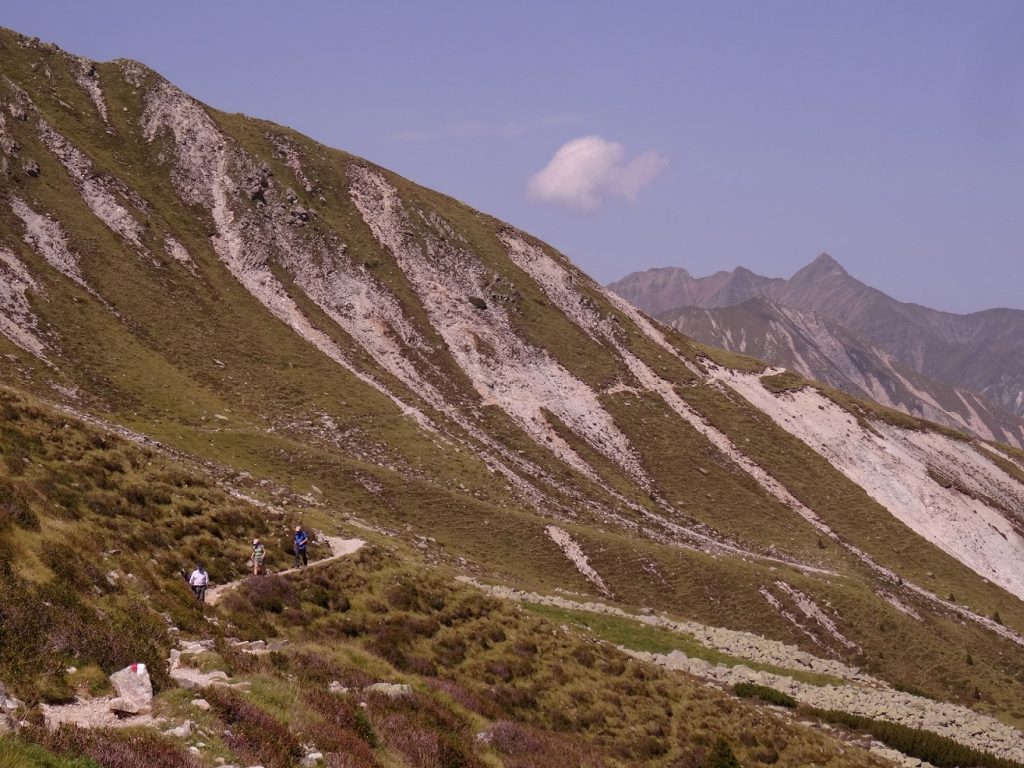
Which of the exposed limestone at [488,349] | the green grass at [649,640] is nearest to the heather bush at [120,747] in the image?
the green grass at [649,640]

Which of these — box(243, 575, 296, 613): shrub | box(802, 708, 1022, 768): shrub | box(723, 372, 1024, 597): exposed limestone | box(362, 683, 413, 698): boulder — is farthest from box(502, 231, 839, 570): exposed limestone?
box(362, 683, 413, 698): boulder

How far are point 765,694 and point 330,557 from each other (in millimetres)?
22388

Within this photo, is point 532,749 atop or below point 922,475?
below

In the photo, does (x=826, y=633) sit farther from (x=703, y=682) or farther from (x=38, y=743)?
(x=38, y=743)

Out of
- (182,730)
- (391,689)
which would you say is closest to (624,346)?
(391,689)

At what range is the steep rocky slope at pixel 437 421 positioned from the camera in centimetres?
5462

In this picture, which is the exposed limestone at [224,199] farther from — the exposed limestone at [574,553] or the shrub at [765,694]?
the shrub at [765,694]

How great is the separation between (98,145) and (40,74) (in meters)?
17.9

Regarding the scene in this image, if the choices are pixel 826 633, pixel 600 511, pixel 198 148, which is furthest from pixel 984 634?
pixel 198 148

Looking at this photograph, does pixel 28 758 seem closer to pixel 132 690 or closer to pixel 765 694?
pixel 132 690

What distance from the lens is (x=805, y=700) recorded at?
39.5 metres

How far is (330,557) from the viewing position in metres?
36.6

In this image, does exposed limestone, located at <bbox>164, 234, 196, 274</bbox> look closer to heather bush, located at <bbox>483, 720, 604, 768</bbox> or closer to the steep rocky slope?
the steep rocky slope

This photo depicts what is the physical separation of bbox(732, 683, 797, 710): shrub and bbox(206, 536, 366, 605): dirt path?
20311 mm
